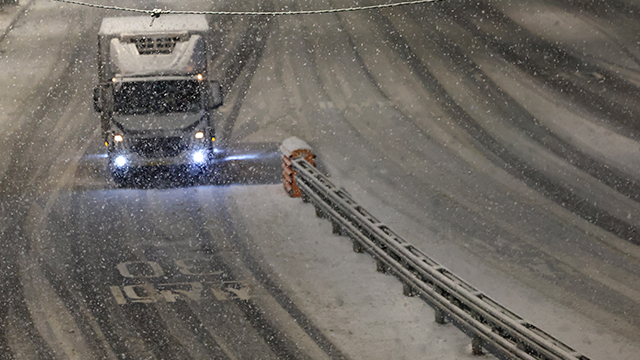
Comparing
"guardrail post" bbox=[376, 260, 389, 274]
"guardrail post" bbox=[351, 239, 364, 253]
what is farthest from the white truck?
"guardrail post" bbox=[376, 260, 389, 274]

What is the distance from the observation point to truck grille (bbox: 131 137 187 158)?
18469mm

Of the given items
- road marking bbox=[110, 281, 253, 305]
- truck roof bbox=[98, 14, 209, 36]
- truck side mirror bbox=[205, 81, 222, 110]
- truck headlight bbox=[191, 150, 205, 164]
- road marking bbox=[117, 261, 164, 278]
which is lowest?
road marking bbox=[117, 261, 164, 278]

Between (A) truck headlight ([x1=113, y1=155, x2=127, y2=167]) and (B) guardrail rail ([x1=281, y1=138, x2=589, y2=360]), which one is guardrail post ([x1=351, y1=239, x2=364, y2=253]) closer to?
(B) guardrail rail ([x1=281, y1=138, x2=589, y2=360])

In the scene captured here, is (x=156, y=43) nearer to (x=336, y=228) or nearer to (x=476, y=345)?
(x=336, y=228)

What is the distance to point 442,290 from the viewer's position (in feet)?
41.1

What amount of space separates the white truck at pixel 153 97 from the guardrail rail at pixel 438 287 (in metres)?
2.89

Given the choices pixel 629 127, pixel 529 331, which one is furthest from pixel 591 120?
pixel 529 331

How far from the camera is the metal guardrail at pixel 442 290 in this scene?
1080 centimetres

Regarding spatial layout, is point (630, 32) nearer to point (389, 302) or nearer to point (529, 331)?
point (389, 302)

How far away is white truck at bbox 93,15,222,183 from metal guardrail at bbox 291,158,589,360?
338cm

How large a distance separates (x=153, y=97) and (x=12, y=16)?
697 inches

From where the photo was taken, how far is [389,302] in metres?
13.5

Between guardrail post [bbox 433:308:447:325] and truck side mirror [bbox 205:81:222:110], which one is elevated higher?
truck side mirror [bbox 205:81:222:110]

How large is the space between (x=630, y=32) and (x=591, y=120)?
24.2 ft
